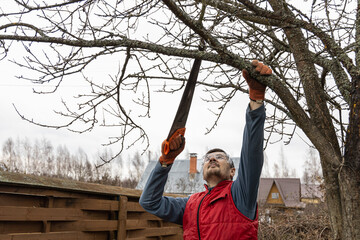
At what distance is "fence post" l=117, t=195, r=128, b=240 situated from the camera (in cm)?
390

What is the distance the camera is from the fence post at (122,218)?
12.8 ft

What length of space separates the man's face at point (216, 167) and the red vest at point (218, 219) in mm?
93

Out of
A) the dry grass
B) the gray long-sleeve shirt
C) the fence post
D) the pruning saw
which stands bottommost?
the dry grass

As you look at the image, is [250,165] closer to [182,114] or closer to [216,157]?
[216,157]

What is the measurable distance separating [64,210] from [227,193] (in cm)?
161

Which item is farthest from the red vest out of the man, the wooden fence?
the wooden fence

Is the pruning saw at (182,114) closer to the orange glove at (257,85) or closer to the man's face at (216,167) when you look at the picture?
the man's face at (216,167)

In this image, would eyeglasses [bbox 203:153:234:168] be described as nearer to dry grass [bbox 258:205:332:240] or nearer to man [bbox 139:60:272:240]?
man [bbox 139:60:272:240]

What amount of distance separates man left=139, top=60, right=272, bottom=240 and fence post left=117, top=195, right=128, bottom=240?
1412mm

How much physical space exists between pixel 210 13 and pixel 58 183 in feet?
10.0

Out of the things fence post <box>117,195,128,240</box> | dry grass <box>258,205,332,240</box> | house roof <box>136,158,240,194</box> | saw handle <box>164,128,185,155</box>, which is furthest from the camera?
house roof <box>136,158,240,194</box>

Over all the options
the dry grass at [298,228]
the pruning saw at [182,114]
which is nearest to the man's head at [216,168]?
the pruning saw at [182,114]

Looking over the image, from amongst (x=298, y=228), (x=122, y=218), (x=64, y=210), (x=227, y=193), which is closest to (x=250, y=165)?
(x=227, y=193)

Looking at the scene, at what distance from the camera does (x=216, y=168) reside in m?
2.67
